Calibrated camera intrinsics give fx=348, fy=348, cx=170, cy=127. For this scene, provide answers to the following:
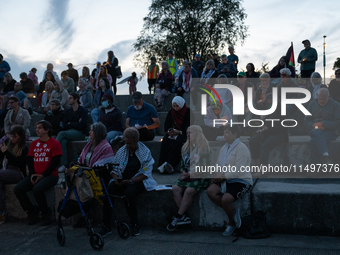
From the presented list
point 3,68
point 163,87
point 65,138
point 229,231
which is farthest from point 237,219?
point 3,68

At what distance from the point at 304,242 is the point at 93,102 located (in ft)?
25.7

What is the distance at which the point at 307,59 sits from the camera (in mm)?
9969

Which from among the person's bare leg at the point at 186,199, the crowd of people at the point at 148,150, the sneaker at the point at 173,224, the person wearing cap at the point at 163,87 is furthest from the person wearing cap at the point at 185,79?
the sneaker at the point at 173,224

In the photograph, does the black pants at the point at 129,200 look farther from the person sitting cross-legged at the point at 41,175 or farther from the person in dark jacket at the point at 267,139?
the person in dark jacket at the point at 267,139

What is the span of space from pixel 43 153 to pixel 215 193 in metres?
2.65

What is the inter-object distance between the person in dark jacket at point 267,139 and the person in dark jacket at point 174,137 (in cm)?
126

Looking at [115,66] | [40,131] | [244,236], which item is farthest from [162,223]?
[115,66]

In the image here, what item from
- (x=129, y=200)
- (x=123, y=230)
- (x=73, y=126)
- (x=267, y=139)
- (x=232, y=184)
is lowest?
(x=123, y=230)

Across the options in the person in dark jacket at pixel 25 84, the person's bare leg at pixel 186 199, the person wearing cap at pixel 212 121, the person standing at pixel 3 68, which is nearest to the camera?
the person's bare leg at pixel 186 199

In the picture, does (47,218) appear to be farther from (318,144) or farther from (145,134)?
(318,144)

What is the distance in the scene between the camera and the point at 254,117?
6246mm

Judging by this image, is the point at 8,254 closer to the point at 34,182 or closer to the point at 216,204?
the point at 34,182

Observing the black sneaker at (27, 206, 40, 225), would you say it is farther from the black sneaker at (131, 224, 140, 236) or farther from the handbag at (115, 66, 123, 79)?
the handbag at (115, 66, 123, 79)

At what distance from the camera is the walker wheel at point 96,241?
4.05 metres
